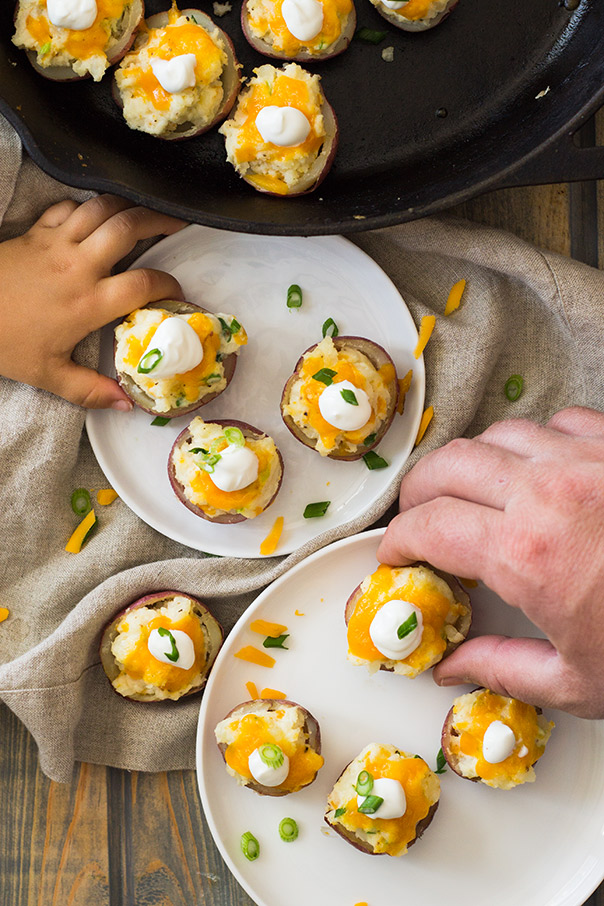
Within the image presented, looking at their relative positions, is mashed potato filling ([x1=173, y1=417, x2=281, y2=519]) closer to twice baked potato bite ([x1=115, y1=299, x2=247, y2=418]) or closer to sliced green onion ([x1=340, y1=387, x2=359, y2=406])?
twice baked potato bite ([x1=115, y1=299, x2=247, y2=418])

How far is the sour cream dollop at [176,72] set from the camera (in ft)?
9.17

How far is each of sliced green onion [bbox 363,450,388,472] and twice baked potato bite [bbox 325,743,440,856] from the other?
3.27 feet

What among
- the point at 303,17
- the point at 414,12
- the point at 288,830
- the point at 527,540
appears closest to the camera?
the point at 527,540

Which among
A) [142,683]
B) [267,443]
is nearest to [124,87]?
[267,443]

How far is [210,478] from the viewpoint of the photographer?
2.93 meters

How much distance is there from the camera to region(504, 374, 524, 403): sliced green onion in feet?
10.6

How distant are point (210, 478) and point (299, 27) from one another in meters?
1.55

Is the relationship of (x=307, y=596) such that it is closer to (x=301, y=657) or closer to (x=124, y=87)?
(x=301, y=657)

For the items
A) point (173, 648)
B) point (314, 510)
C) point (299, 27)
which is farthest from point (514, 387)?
point (173, 648)

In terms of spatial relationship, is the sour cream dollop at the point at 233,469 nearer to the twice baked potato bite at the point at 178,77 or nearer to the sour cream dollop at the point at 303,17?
the twice baked potato bite at the point at 178,77

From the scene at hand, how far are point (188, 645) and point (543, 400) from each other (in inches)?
63.9

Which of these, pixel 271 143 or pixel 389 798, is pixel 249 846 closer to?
pixel 389 798

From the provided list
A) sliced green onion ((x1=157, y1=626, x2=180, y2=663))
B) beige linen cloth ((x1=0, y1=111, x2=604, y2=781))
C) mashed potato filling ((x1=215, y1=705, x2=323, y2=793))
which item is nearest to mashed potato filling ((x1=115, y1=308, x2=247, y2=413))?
beige linen cloth ((x1=0, y1=111, x2=604, y2=781))

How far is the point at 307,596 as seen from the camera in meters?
3.10
